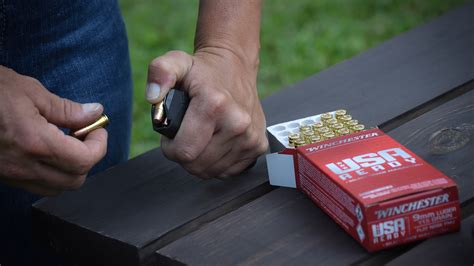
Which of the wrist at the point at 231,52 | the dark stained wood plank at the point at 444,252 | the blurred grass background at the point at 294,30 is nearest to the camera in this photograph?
the dark stained wood plank at the point at 444,252

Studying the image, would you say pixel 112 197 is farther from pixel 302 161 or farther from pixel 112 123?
pixel 112 123

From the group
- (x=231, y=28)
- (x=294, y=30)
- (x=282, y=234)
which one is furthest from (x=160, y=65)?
(x=294, y=30)

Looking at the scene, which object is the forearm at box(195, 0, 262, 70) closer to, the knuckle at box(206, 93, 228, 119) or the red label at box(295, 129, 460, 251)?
the knuckle at box(206, 93, 228, 119)

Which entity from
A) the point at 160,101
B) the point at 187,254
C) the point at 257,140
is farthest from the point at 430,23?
the point at 187,254

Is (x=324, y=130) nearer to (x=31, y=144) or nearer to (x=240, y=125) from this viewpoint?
(x=240, y=125)

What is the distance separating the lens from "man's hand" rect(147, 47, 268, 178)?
1302 mm

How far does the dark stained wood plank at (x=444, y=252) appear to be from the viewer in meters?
1.02

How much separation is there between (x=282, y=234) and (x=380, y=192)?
0.16m

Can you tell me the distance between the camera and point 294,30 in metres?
3.75

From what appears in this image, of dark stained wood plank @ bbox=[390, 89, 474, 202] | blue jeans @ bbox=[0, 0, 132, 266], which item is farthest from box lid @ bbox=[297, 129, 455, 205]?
blue jeans @ bbox=[0, 0, 132, 266]

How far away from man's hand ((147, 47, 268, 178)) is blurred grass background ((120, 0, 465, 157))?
5.98ft

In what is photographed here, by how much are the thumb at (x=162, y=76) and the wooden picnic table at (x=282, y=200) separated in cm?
15

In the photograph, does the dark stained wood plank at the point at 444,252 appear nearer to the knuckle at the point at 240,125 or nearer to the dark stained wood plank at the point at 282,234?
the dark stained wood plank at the point at 282,234

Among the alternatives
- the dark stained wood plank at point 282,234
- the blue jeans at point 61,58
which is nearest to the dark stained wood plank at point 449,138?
the dark stained wood plank at point 282,234
